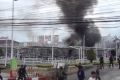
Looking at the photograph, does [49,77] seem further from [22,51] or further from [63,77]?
[22,51]

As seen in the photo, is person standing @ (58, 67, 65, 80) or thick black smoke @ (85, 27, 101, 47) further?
thick black smoke @ (85, 27, 101, 47)

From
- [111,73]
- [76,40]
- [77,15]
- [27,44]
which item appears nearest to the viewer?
[77,15]

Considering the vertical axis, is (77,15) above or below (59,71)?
above

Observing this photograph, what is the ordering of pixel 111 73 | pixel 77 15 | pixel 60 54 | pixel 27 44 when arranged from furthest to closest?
pixel 60 54, pixel 27 44, pixel 111 73, pixel 77 15

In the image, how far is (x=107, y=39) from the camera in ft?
314

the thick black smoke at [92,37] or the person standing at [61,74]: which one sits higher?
the thick black smoke at [92,37]

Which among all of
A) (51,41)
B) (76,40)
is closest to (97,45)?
(76,40)

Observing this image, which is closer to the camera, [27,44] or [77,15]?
[77,15]

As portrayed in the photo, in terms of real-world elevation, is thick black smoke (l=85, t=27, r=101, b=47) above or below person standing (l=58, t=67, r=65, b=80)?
above

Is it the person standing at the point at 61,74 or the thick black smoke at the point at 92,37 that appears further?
the thick black smoke at the point at 92,37

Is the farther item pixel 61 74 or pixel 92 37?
pixel 92 37

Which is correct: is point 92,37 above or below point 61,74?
above

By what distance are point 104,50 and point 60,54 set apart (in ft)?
33.3

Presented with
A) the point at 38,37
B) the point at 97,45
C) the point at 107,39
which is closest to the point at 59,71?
the point at 38,37
